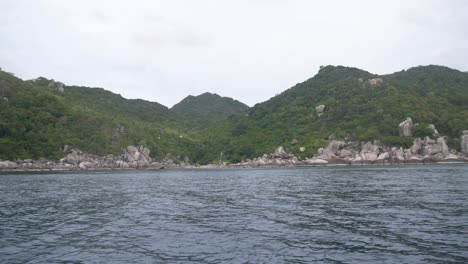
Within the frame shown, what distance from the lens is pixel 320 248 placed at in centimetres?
1819

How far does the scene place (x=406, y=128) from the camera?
141125 mm

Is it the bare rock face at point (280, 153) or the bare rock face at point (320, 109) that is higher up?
the bare rock face at point (320, 109)

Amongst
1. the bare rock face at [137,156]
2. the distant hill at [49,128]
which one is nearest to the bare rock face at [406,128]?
the bare rock face at [137,156]

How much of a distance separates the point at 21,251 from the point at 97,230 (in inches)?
229

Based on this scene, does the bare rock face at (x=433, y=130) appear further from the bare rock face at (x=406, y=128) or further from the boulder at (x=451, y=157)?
the boulder at (x=451, y=157)

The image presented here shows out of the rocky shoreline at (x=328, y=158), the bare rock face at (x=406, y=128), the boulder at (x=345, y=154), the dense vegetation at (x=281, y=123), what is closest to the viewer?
the rocky shoreline at (x=328, y=158)

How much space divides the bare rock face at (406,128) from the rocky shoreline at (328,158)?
7.68 m

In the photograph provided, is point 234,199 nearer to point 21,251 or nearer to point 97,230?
point 97,230

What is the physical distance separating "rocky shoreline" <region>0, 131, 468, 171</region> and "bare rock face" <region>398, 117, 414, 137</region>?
7683 mm

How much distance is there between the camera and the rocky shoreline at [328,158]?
12531 cm

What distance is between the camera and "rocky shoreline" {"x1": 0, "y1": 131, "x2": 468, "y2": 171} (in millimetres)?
125312

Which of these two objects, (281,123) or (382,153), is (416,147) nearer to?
(382,153)

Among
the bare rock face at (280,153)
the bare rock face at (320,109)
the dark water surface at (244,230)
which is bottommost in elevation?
the dark water surface at (244,230)

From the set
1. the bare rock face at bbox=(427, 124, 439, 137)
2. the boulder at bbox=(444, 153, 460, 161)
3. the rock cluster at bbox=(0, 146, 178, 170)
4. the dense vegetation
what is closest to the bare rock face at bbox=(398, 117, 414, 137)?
the dense vegetation
